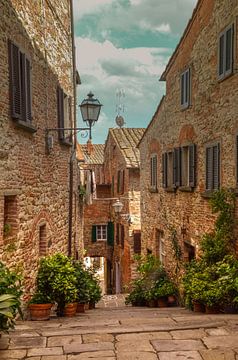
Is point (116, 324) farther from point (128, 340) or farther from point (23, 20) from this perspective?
point (23, 20)

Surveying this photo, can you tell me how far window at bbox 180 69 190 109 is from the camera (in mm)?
11552

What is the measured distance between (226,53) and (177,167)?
432 centimetres

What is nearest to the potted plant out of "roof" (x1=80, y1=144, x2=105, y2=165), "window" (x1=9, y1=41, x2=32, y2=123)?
"window" (x1=9, y1=41, x2=32, y2=123)

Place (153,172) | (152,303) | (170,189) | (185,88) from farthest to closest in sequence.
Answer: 1. (153,172)
2. (170,189)
3. (152,303)
4. (185,88)

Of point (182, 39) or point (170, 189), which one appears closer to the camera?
point (182, 39)

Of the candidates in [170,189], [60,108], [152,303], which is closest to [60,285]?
[60,108]

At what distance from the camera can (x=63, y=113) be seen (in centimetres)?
1099

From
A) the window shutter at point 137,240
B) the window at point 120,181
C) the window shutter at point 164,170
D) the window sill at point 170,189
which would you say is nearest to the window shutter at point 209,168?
the window sill at point 170,189

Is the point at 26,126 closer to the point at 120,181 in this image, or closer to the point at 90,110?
the point at 90,110

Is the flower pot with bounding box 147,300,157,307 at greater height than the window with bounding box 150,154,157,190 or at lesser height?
lesser

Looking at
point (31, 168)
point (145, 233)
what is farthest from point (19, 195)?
point (145, 233)

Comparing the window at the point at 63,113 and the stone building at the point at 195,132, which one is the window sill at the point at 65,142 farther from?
the stone building at the point at 195,132

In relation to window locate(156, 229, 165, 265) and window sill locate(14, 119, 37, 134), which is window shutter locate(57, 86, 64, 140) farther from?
window locate(156, 229, 165, 265)

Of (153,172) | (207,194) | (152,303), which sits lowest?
(152,303)
